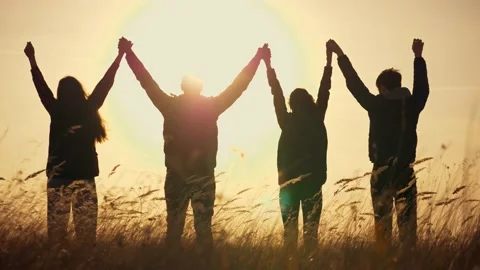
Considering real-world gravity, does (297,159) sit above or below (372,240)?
above

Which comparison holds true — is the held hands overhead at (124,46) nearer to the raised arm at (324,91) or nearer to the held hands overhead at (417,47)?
the raised arm at (324,91)

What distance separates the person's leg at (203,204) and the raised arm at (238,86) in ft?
2.87

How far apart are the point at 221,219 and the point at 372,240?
163 cm

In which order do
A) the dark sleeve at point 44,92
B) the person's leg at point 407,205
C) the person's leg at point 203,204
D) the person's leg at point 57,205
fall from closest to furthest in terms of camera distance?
the person's leg at point 407,205
the person's leg at point 203,204
the person's leg at point 57,205
the dark sleeve at point 44,92

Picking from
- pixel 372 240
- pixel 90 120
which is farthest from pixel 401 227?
pixel 90 120

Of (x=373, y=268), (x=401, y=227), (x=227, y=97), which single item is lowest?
(x=373, y=268)

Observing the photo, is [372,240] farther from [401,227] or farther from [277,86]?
[277,86]

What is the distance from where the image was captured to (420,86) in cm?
862

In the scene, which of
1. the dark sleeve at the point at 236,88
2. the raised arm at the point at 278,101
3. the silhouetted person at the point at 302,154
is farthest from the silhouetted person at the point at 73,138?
the silhouetted person at the point at 302,154

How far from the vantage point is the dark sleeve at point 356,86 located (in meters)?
8.66

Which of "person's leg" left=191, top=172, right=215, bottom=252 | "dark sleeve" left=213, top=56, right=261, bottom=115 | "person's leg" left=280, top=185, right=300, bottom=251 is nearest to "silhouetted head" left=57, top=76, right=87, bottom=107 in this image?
"dark sleeve" left=213, top=56, right=261, bottom=115

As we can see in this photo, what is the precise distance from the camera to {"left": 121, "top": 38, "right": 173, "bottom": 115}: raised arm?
28.4 feet

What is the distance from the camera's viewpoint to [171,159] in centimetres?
843

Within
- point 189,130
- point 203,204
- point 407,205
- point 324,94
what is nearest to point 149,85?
point 189,130
